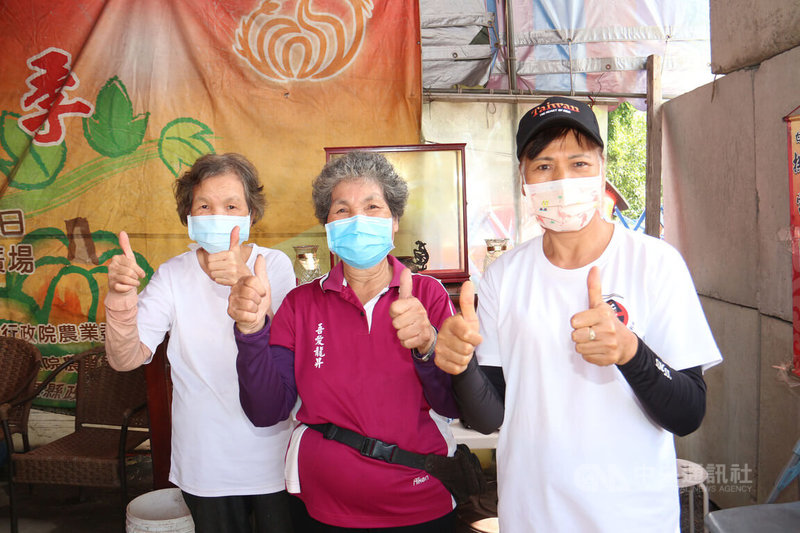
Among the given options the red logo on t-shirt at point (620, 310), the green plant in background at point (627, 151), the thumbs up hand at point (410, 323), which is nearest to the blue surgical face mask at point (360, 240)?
the thumbs up hand at point (410, 323)

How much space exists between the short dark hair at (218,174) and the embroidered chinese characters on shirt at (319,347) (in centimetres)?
68

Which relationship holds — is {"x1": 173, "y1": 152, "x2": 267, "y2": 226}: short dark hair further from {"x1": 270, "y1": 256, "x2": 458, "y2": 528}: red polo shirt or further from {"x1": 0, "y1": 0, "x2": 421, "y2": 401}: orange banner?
{"x1": 0, "y1": 0, "x2": 421, "y2": 401}: orange banner

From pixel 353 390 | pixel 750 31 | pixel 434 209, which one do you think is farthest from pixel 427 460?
pixel 750 31

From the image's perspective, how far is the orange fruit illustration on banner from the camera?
4219 millimetres

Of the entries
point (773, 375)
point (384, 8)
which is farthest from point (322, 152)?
point (773, 375)

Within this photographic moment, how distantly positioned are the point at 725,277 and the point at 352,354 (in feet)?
8.90

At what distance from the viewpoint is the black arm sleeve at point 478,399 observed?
1.44 metres

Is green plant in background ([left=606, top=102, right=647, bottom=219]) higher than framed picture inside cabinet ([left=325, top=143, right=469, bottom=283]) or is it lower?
higher

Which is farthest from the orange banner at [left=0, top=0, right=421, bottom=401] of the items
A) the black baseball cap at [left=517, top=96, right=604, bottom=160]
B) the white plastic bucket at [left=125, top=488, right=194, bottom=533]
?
the black baseball cap at [left=517, top=96, right=604, bottom=160]

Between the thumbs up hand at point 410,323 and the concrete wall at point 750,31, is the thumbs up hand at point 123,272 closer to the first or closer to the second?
the thumbs up hand at point 410,323

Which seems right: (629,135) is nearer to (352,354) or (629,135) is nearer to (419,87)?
(419,87)

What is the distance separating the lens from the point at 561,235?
1590mm

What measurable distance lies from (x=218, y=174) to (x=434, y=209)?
190 cm

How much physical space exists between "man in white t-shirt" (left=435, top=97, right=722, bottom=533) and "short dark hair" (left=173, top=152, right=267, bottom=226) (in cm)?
109
